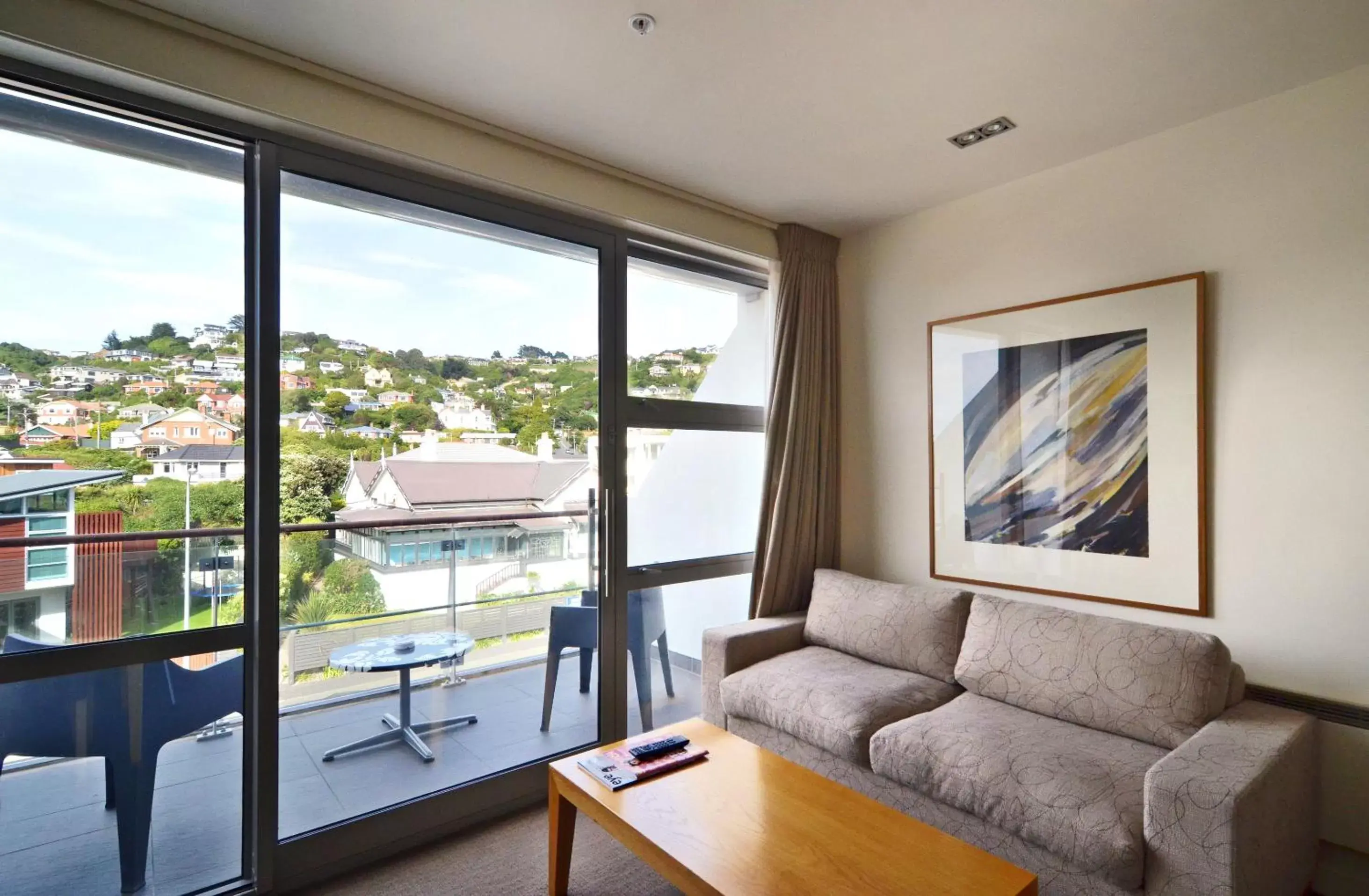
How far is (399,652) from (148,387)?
3.90 feet

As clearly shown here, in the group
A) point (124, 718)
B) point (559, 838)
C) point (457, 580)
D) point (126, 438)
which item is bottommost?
point (559, 838)

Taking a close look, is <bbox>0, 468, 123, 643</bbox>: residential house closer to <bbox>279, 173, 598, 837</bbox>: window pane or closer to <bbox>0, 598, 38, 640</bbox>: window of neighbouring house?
<bbox>0, 598, 38, 640</bbox>: window of neighbouring house

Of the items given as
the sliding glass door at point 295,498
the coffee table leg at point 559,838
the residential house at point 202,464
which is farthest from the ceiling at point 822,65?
the coffee table leg at point 559,838

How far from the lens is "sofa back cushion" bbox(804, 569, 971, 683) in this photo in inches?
109

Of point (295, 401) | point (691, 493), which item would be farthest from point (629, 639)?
point (295, 401)

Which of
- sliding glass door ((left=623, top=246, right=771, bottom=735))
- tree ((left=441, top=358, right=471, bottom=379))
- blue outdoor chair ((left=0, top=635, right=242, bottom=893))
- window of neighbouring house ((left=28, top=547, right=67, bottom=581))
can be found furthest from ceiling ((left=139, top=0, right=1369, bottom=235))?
blue outdoor chair ((left=0, top=635, right=242, bottom=893))

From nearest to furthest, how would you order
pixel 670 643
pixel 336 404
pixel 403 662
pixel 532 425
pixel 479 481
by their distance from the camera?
1. pixel 336 404
2. pixel 403 662
3. pixel 479 481
4. pixel 532 425
5. pixel 670 643

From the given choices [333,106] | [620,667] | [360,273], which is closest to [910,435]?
[620,667]

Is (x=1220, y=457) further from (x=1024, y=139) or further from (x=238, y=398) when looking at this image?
(x=238, y=398)

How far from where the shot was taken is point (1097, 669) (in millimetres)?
2260

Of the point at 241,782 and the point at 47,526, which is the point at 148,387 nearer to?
the point at 47,526

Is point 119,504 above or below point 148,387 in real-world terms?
below

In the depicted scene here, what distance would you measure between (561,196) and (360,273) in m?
0.83

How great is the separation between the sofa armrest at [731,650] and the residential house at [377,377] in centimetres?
166
